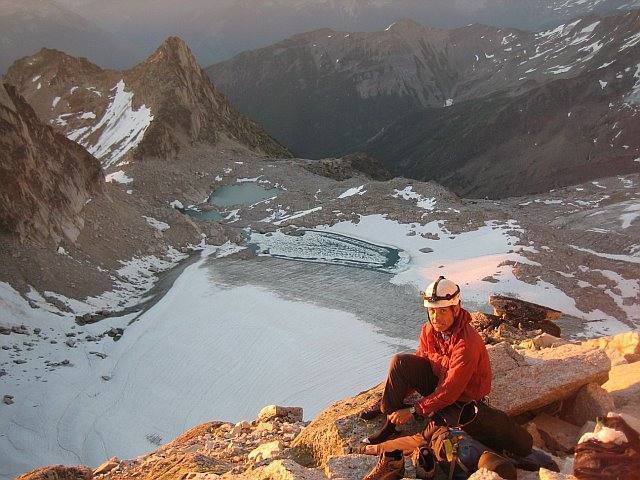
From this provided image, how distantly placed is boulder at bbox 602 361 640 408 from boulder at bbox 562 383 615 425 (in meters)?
0.24

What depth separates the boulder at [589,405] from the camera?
6449mm

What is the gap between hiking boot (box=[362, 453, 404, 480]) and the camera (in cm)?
512

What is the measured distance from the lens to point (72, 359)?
65.5 feet

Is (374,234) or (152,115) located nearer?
(374,234)

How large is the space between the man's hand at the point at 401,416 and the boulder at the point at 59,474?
5.47 meters

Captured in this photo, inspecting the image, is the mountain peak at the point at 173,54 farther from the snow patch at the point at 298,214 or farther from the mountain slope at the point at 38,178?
the snow patch at the point at 298,214

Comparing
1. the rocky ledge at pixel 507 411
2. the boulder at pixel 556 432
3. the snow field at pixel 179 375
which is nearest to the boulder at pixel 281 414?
the rocky ledge at pixel 507 411

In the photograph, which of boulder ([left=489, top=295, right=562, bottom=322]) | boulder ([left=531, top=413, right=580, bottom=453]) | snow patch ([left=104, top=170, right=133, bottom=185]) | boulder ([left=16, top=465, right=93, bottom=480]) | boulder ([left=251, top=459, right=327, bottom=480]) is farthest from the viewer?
snow patch ([left=104, top=170, right=133, bottom=185])

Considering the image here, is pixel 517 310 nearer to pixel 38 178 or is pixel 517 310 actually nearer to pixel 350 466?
pixel 350 466

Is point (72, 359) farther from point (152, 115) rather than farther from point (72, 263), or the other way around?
point (152, 115)

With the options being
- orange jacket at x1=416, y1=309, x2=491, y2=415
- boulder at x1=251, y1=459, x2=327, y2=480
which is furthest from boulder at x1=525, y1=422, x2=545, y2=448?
boulder at x1=251, y1=459, x2=327, y2=480

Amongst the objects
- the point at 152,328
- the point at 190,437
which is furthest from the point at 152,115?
the point at 190,437

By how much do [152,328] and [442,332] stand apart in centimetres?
1882

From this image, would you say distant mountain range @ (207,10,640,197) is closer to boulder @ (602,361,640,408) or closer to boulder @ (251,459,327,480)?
boulder @ (602,361,640,408)
